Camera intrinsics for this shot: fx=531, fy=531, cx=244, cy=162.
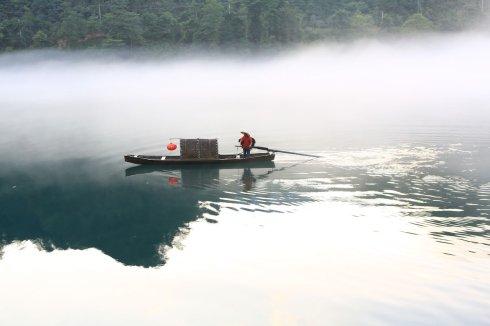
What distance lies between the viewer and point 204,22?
156 meters

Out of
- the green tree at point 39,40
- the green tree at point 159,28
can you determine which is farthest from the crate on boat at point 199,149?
the green tree at point 39,40

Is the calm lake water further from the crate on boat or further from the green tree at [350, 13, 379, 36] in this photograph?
the green tree at [350, 13, 379, 36]

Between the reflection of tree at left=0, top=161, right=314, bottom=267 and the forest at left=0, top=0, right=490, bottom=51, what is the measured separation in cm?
11475

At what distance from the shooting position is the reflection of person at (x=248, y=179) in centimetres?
3903

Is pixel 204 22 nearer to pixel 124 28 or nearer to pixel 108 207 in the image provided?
pixel 124 28

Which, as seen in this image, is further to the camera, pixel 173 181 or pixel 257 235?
pixel 173 181

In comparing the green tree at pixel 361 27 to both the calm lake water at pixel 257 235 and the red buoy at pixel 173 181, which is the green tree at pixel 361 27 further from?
the red buoy at pixel 173 181

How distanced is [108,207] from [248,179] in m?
11.0

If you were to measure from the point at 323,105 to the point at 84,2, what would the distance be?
11246 cm

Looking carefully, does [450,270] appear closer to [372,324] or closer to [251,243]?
[372,324]

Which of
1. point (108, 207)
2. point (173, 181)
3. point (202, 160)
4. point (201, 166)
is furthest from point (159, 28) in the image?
point (108, 207)

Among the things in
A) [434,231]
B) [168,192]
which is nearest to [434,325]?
[434,231]

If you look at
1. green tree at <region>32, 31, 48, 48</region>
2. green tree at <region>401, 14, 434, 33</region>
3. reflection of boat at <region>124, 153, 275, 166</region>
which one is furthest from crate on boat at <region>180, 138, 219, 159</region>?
green tree at <region>32, 31, 48, 48</region>

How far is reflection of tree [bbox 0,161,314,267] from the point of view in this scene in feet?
98.8
